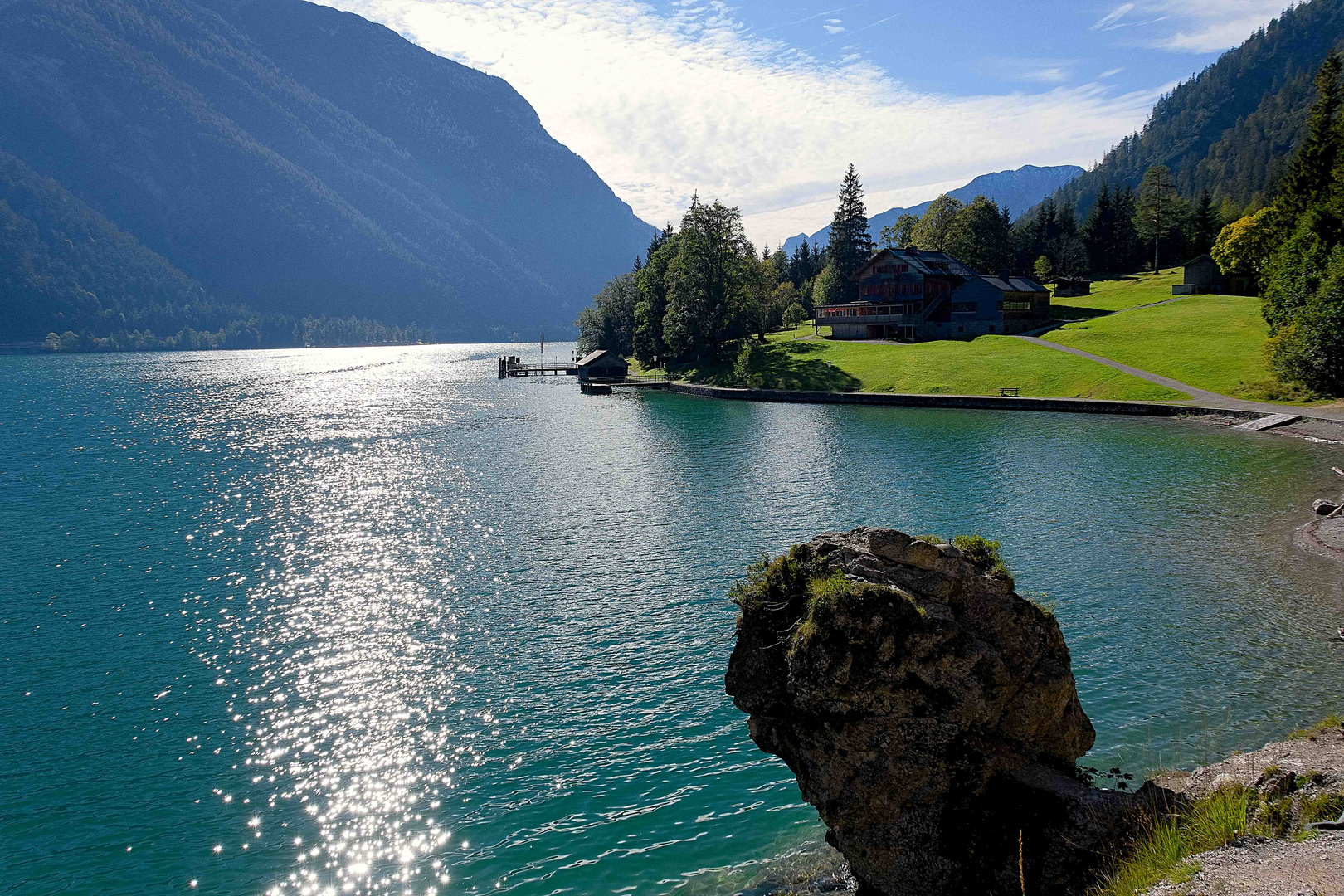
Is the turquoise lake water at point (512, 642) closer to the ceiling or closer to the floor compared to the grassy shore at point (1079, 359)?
closer to the floor

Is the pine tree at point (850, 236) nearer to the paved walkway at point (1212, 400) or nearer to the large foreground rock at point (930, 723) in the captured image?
the paved walkway at point (1212, 400)

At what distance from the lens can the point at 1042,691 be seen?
12.5 metres

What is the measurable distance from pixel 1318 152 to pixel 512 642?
104 metres

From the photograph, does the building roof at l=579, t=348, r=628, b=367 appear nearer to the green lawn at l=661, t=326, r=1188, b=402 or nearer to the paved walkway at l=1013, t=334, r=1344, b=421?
the green lawn at l=661, t=326, r=1188, b=402

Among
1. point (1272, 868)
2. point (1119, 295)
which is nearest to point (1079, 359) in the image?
point (1119, 295)

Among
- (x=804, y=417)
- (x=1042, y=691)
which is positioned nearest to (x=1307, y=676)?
(x=1042, y=691)

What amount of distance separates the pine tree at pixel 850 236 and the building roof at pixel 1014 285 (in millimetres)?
38027

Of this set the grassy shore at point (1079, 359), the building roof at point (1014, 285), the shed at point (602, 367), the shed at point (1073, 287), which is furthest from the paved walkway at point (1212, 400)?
the shed at point (602, 367)

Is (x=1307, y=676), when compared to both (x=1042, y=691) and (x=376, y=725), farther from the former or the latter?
(x=376, y=725)

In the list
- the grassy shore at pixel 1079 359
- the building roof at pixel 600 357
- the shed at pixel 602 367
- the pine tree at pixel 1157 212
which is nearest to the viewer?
the grassy shore at pixel 1079 359

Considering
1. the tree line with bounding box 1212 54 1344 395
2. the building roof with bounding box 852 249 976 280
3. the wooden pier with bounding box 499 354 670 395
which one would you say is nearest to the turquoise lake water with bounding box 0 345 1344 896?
the tree line with bounding box 1212 54 1344 395

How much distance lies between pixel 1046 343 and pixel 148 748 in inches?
4038

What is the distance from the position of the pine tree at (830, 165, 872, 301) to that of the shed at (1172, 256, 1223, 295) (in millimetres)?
56597

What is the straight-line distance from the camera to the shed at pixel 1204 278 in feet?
389
